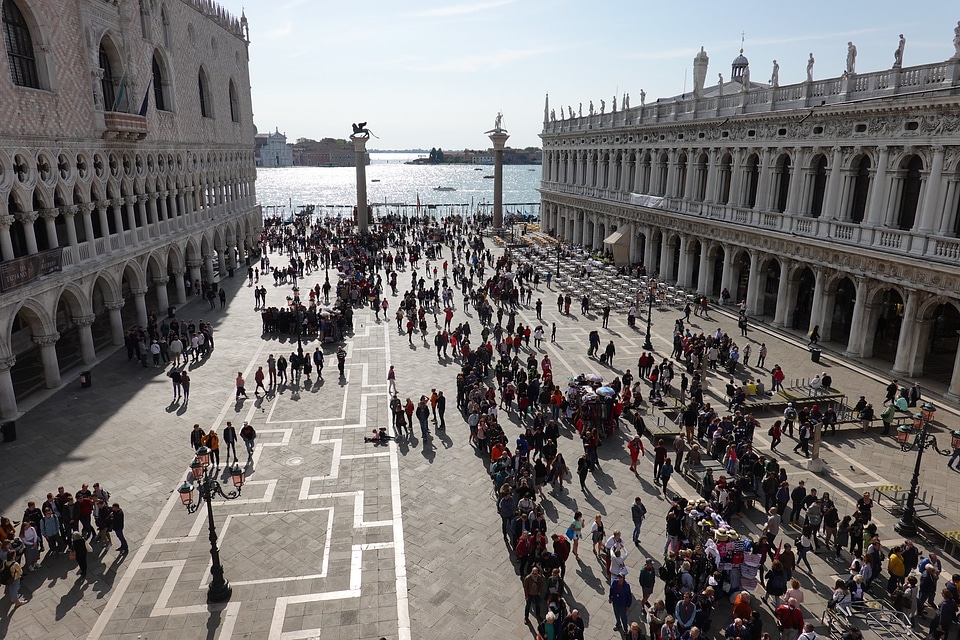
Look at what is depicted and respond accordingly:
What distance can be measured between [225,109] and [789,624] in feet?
152

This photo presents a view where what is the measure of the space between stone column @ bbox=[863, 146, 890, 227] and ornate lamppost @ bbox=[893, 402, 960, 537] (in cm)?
741

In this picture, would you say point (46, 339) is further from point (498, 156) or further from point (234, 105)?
point (498, 156)

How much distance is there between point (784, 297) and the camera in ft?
94.8

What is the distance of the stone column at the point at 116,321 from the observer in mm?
26438

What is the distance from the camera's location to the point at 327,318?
1120 inches

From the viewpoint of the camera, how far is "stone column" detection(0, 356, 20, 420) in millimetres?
19281

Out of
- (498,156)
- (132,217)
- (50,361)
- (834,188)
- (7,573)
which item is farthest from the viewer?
(498,156)

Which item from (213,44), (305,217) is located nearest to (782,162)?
(213,44)

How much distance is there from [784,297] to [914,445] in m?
12.0

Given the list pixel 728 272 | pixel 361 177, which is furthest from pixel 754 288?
pixel 361 177

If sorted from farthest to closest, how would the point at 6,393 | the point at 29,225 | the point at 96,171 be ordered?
the point at 96,171
the point at 29,225
the point at 6,393

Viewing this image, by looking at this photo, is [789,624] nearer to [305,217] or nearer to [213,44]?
[213,44]

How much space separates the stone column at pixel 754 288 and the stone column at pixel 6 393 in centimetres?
3072

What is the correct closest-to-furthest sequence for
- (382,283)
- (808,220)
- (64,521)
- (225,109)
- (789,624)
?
(789,624), (64,521), (808,220), (382,283), (225,109)
